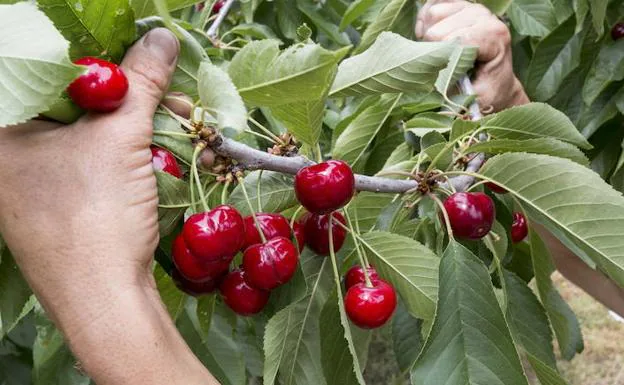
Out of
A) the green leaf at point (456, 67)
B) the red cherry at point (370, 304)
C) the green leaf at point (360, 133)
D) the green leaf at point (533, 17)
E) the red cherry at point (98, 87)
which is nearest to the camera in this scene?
the red cherry at point (98, 87)

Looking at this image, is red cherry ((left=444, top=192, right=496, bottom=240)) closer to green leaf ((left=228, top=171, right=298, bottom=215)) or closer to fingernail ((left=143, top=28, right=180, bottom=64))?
green leaf ((left=228, top=171, right=298, bottom=215))

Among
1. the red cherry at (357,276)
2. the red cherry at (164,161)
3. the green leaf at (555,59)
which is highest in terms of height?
the red cherry at (164,161)

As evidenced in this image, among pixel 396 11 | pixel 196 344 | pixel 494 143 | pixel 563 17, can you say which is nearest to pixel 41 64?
pixel 494 143

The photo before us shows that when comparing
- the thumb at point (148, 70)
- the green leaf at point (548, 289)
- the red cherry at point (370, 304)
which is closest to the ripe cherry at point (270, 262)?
the red cherry at point (370, 304)

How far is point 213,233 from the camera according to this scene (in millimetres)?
1004

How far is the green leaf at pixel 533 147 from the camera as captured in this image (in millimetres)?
1296

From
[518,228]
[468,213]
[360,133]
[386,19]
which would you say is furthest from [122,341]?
[386,19]

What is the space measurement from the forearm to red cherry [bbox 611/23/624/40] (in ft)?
6.14

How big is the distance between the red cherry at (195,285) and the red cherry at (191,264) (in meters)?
0.05

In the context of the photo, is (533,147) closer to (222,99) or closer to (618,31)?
(222,99)

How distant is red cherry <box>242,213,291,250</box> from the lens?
3.75ft

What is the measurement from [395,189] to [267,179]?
0.23 meters

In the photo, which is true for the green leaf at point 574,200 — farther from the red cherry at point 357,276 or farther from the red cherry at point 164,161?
the red cherry at point 164,161

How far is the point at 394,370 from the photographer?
523 cm
